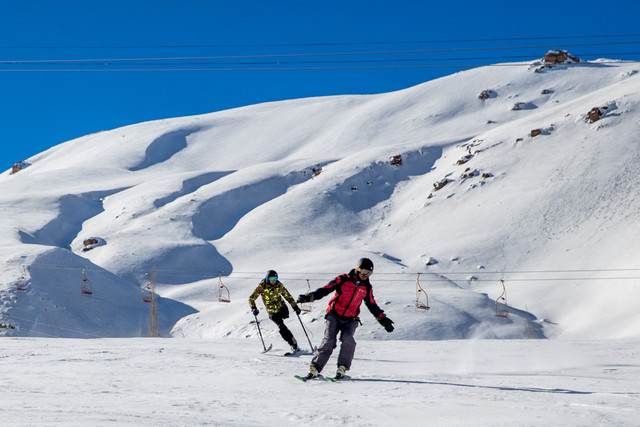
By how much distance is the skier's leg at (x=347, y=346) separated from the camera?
8.29 m

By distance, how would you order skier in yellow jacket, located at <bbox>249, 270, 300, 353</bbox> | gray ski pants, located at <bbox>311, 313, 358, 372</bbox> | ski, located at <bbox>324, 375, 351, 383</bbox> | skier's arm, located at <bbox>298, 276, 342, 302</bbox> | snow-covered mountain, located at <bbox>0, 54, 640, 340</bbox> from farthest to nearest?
snow-covered mountain, located at <bbox>0, 54, 640, 340</bbox>
skier in yellow jacket, located at <bbox>249, 270, 300, 353</bbox>
gray ski pants, located at <bbox>311, 313, 358, 372</bbox>
skier's arm, located at <bbox>298, 276, 342, 302</bbox>
ski, located at <bbox>324, 375, 351, 383</bbox>

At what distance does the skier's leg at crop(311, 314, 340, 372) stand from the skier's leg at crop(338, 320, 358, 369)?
11 centimetres

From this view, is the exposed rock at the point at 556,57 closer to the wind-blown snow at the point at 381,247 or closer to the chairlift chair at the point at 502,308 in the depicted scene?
the wind-blown snow at the point at 381,247

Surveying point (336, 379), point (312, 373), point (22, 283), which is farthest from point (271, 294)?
point (22, 283)

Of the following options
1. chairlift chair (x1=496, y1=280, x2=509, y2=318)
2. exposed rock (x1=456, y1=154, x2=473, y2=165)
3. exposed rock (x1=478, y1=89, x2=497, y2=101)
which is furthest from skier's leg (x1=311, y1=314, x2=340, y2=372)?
exposed rock (x1=478, y1=89, x2=497, y2=101)

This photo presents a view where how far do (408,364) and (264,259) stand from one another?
42982mm

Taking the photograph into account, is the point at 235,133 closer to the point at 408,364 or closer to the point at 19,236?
the point at 19,236

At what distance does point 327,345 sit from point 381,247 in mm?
45032

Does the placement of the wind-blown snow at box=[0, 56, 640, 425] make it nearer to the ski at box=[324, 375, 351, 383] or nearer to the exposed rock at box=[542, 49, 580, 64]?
the ski at box=[324, 375, 351, 383]

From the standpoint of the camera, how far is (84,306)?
123 feet

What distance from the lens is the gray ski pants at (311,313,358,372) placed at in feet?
27.0

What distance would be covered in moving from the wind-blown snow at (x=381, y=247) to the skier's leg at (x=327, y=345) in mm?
448

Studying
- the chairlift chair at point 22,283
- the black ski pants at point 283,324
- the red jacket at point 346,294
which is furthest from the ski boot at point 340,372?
the chairlift chair at point 22,283

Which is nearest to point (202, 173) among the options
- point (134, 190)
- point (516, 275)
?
point (134, 190)
